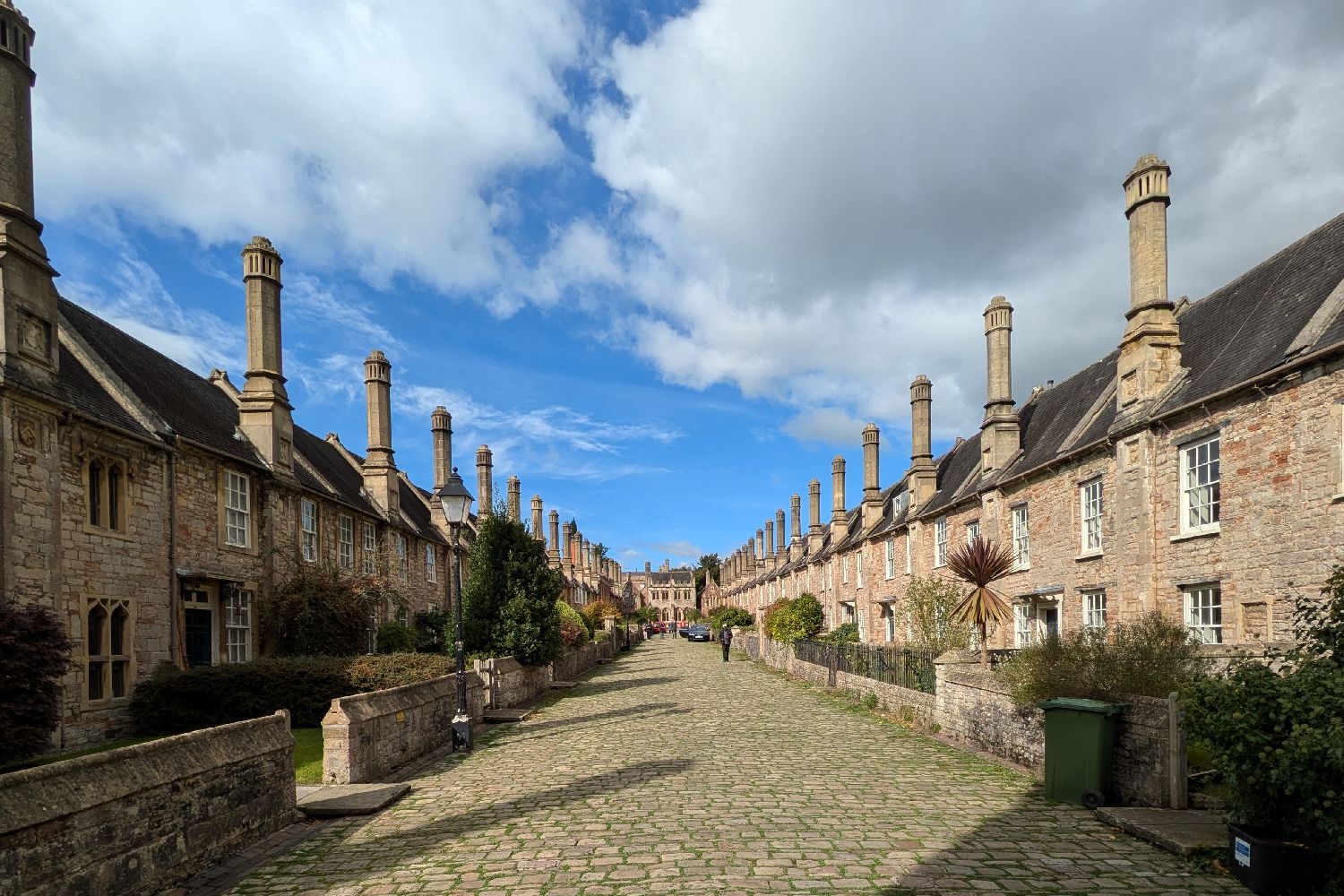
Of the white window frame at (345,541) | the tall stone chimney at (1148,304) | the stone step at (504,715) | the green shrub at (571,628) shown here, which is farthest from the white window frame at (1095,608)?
the white window frame at (345,541)

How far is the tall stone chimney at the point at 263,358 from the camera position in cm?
1938

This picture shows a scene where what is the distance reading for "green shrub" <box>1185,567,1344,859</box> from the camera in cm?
534

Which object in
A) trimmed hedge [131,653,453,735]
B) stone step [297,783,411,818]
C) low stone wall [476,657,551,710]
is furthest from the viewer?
low stone wall [476,657,551,710]

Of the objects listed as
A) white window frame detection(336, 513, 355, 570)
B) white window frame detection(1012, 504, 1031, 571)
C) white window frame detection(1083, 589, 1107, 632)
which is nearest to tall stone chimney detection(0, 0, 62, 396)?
white window frame detection(336, 513, 355, 570)

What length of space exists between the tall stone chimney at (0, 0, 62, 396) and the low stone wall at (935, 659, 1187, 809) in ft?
52.3

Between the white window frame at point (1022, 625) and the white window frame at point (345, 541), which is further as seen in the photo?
the white window frame at point (345, 541)

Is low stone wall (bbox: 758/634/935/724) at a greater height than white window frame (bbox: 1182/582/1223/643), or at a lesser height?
lesser

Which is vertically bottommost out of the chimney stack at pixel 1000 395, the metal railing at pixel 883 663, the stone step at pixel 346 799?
the metal railing at pixel 883 663

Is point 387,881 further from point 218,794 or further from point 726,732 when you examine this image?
point 726,732

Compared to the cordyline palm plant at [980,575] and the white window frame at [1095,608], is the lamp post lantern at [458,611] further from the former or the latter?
the white window frame at [1095,608]

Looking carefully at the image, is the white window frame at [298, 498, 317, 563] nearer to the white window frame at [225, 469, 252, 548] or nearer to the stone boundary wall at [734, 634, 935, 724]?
the white window frame at [225, 469, 252, 548]

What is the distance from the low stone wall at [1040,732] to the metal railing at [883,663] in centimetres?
125

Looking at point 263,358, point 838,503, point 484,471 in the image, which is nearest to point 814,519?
point 838,503

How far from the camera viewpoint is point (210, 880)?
6.57 metres
